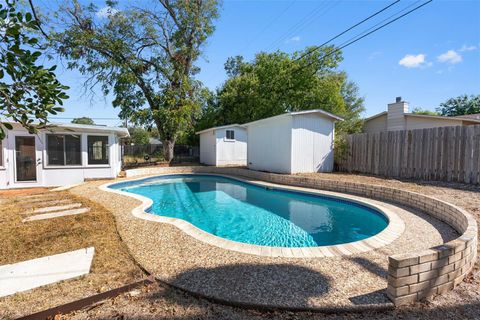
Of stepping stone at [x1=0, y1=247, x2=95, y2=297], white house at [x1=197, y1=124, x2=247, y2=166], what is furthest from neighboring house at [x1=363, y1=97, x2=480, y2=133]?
stepping stone at [x1=0, y1=247, x2=95, y2=297]

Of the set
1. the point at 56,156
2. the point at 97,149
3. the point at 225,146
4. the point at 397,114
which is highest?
the point at 397,114

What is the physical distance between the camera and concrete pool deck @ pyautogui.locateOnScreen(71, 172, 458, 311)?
2445 millimetres

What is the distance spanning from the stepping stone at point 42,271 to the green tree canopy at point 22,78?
2152 mm

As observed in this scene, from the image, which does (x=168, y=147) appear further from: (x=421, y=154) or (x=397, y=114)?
(x=397, y=114)

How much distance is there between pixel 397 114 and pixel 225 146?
11423 mm

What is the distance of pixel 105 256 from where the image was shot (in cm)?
340

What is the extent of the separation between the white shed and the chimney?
19.5 ft

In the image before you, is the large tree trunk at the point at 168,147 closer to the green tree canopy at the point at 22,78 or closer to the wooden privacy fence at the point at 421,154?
the wooden privacy fence at the point at 421,154

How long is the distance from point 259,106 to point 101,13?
13454 mm

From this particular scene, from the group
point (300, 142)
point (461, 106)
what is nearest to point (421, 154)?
point (300, 142)

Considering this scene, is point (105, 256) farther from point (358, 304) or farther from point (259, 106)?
point (259, 106)

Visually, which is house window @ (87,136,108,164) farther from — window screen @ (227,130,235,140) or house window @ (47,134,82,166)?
window screen @ (227,130,235,140)

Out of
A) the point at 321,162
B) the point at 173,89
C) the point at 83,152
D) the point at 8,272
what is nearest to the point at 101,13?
the point at 173,89

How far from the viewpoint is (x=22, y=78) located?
62.0 inches
